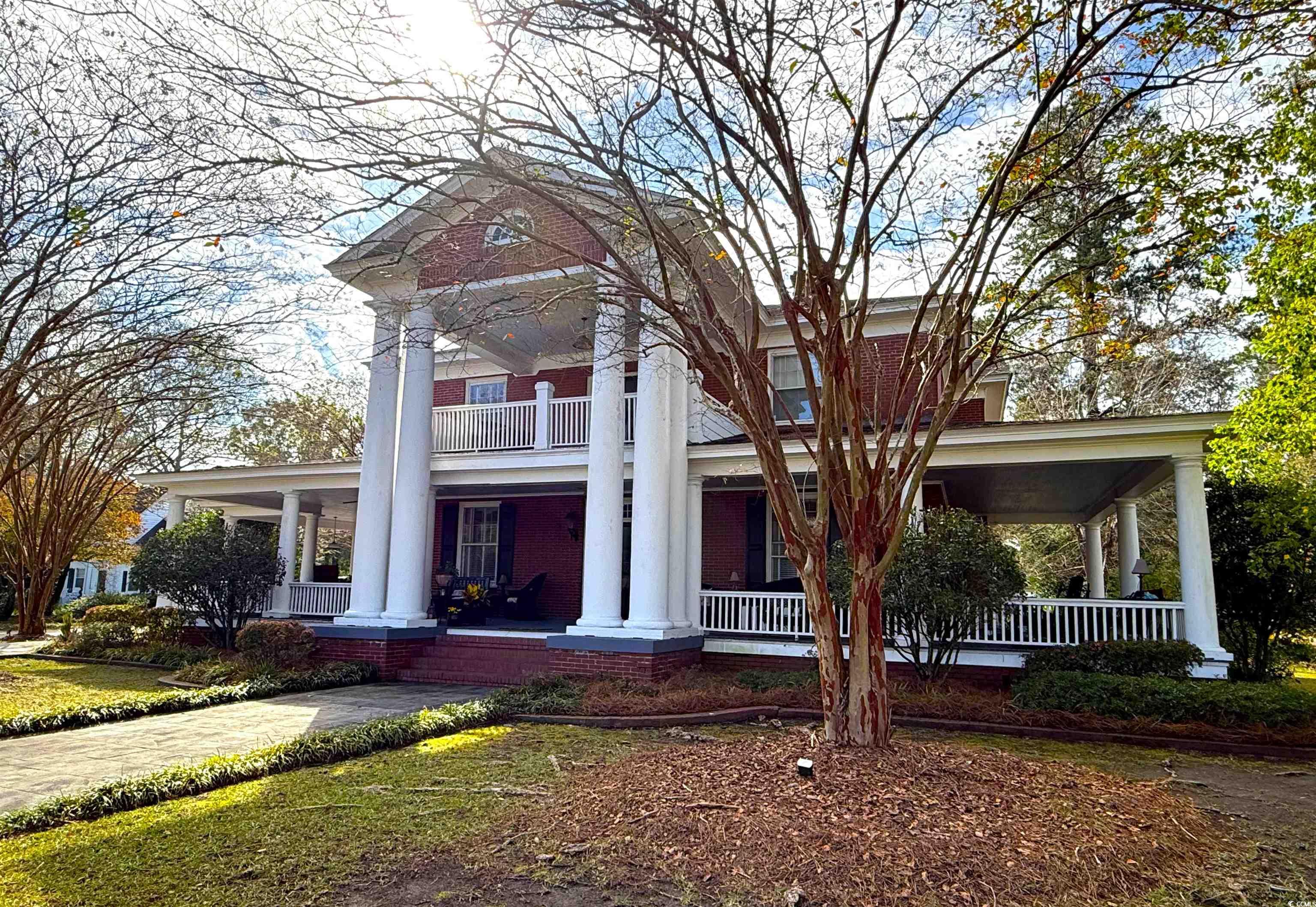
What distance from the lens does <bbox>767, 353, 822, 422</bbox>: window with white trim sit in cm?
1562

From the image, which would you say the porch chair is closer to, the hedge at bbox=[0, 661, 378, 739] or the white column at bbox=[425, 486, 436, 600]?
the white column at bbox=[425, 486, 436, 600]

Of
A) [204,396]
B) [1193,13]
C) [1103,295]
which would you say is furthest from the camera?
[204,396]

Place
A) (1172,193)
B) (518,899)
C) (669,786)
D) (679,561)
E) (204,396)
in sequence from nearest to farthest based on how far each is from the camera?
1. (518,899)
2. (669,786)
3. (1172,193)
4. (679,561)
5. (204,396)

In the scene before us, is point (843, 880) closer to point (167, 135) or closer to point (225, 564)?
point (167, 135)

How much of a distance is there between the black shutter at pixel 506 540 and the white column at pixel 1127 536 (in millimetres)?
11772

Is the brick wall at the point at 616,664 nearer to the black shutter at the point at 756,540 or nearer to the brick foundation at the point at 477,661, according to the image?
the brick foundation at the point at 477,661

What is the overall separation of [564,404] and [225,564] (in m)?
6.63

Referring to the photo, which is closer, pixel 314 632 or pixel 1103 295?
pixel 1103 295

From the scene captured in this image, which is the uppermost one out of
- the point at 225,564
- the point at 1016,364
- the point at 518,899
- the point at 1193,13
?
the point at 1016,364

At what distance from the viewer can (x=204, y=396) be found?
1438cm

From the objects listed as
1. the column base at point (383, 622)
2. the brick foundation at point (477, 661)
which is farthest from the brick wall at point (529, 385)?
the brick foundation at point (477, 661)

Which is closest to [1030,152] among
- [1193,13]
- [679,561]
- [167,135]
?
[1193,13]

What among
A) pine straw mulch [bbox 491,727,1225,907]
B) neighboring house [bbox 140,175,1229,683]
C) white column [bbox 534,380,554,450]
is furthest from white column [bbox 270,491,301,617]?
pine straw mulch [bbox 491,727,1225,907]

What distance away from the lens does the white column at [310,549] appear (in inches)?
793
